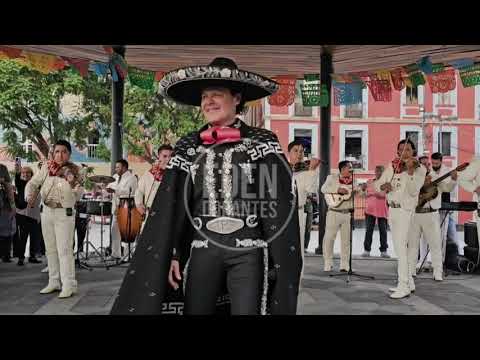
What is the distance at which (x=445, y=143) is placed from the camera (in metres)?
8.28

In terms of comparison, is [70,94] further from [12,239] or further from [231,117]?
[231,117]

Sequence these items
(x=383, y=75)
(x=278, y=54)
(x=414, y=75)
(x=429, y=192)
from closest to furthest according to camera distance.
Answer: (x=429, y=192)
(x=278, y=54)
(x=414, y=75)
(x=383, y=75)

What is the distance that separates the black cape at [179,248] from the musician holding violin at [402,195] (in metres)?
2.84

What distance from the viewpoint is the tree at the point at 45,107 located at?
9.11 m

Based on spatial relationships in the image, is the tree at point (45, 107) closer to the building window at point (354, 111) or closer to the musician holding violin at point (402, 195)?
the building window at point (354, 111)

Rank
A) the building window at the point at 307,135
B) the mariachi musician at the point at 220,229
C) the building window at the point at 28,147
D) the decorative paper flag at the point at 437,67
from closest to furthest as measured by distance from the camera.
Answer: the mariachi musician at the point at 220,229 < the decorative paper flag at the point at 437,67 < the building window at the point at 307,135 < the building window at the point at 28,147

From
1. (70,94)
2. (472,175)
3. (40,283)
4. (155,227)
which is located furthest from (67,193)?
(70,94)

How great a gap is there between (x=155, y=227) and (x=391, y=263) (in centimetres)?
566

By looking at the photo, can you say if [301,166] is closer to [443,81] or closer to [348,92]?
[348,92]

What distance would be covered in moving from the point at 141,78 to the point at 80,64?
1.06 m

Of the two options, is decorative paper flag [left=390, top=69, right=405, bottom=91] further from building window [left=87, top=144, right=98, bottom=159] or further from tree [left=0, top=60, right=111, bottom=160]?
building window [left=87, top=144, right=98, bottom=159]

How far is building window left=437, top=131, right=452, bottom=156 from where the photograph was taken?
7953mm

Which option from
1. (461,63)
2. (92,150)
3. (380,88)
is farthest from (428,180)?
(92,150)

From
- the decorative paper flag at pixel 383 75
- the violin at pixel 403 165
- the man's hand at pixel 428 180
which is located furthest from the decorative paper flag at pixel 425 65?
the violin at pixel 403 165
